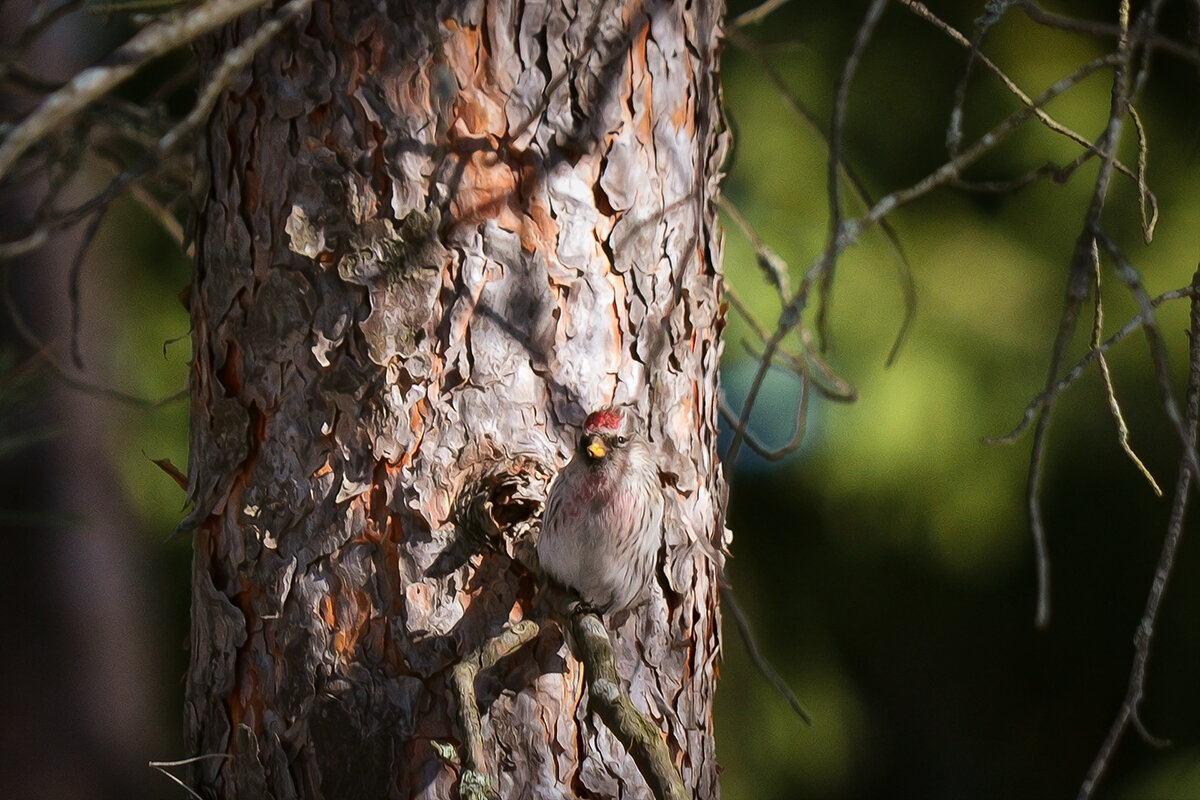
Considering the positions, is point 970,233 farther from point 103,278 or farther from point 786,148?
point 103,278

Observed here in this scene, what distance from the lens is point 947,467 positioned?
2.45 meters

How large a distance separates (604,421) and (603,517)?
90 millimetres

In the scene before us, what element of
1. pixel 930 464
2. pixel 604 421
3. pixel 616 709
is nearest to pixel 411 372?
pixel 604 421

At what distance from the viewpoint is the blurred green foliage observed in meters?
2.39

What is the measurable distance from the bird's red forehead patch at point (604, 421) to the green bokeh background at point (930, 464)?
1.41m

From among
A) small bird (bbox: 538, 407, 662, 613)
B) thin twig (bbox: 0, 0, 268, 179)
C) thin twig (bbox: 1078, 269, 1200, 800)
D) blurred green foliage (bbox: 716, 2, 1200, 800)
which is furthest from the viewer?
blurred green foliage (bbox: 716, 2, 1200, 800)

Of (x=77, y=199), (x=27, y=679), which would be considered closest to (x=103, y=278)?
(x=77, y=199)

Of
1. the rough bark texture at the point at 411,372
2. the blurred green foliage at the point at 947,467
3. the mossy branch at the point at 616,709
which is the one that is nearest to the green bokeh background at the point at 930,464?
the blurred green foliage at the point at 947,467

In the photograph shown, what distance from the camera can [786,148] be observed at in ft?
8.16

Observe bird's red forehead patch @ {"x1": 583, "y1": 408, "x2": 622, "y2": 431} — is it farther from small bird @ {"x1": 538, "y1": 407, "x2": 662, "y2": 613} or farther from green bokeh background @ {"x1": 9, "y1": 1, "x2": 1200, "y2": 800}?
green bokeh background @ {"x1": 9, "y1": 1, "x2": 1200, "y2": 800}

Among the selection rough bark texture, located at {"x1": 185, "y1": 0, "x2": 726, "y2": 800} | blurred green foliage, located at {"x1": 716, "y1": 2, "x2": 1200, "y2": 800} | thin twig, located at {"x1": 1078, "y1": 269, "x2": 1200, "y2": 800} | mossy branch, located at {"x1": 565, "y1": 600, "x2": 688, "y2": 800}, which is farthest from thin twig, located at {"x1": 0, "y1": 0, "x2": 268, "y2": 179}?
blurred green foliage, located at {"x1": 716, "y1": 2, "x2": 1200, "y2": 800}

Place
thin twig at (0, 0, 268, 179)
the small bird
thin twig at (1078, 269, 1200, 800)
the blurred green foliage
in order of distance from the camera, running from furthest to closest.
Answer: the blurred green foliage
the small bird
thin twig at (1078, 269, 1200, 800)
thin twig at (0, 0, 268, 179)

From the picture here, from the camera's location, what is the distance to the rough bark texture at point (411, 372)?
37.6 inches

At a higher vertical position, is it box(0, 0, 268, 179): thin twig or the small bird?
box(0, 0, 268, 179): thin twig
